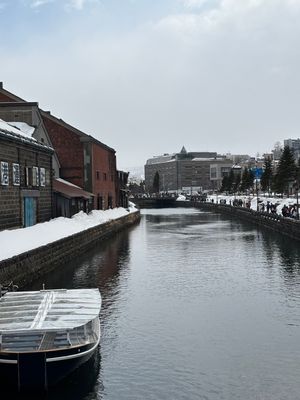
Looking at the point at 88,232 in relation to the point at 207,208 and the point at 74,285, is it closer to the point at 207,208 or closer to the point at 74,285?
the point at 74,285

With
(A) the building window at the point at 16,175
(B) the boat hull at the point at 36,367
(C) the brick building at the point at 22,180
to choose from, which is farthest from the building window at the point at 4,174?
(B) the boat hull at the point at 36,367

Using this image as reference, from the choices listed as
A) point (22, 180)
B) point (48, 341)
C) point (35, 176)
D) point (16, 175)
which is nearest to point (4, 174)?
point (16, 175)

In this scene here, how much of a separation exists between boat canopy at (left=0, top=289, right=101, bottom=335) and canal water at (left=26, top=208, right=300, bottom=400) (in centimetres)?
147

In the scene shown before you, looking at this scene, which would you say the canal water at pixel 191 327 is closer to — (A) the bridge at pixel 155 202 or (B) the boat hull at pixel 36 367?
(B) the boat hull at pixel 36 367

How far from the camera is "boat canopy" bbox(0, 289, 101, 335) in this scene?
46.1ft

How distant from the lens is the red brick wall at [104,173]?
64.9 metres

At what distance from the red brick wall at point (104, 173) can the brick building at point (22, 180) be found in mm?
18914

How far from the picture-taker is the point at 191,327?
63.0 feet

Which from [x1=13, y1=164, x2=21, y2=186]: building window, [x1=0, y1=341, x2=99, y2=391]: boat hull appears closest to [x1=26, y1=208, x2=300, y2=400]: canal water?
[x1=0, y1=341, x2=99, y2=391]: boat hull

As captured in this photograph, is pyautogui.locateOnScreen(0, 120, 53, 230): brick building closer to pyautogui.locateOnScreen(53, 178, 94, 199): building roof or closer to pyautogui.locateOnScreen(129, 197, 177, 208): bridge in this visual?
pyautogui.locateOnScreen(53, 178, 94, 199): building roof

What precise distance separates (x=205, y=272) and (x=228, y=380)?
17748 mm

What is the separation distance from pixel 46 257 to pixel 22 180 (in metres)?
9.02

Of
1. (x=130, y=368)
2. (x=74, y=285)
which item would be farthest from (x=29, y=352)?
(x=74, y=285)

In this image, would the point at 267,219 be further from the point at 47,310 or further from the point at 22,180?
the point at 47,310
